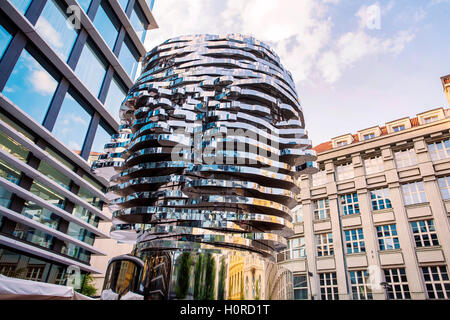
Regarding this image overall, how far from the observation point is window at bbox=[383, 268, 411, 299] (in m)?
24.6

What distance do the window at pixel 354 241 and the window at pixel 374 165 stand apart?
6.38 m

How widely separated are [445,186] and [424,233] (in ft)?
15.5

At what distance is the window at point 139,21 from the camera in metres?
34.9

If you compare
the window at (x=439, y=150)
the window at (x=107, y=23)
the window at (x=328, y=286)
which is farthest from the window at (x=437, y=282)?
the window at (x=107, y=23)

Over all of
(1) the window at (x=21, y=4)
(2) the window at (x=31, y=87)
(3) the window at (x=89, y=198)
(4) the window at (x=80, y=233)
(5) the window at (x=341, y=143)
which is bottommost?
(4) the window at (x=80, y=233)

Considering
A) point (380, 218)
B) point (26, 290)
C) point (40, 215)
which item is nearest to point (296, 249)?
point (380, 218)

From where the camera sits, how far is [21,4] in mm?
19109

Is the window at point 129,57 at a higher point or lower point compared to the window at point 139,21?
lower

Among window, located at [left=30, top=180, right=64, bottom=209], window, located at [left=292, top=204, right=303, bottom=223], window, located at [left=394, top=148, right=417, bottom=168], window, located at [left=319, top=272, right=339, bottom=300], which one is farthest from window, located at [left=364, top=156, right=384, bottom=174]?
window, located at [left=30, top=180, right=64, bottom=209]

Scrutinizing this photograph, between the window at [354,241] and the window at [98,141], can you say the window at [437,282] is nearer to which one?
the window at [354,241]

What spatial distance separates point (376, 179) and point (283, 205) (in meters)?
30.1

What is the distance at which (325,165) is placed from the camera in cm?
3372

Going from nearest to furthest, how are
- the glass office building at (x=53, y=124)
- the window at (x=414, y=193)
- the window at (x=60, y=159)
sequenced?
the glass office building at (x=53, y=124) → the window at (x=60, y=159) → the window at (x=414, y=193)

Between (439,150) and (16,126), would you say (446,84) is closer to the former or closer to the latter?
(439,150)
